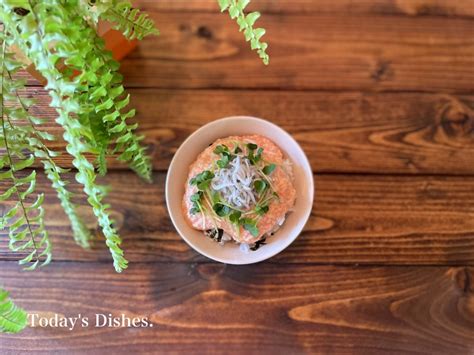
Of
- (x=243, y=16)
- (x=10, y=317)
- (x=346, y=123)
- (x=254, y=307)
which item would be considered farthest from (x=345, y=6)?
(x=10, y=317)

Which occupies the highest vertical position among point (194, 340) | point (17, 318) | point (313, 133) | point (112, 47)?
point (112, 47)

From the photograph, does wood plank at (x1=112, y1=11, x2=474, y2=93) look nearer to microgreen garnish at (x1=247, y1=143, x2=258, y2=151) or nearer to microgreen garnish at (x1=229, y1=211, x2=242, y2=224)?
microgreen garnish at (x1=247, y1=143, x2=258, y2=151)

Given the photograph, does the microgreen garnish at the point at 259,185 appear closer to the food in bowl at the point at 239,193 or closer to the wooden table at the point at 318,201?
the food in bowl at the point at 239,193

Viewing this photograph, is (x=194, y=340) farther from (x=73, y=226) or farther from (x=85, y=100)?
(x=85, y=100)

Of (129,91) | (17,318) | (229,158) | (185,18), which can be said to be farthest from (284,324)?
(185,18)

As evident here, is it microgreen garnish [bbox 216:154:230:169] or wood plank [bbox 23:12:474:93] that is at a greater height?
wood plank [bbox 23:12:474:93]

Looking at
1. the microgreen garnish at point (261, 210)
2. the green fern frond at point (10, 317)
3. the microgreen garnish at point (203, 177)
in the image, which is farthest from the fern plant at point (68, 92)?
the microgreen garnish at point (261, 210)

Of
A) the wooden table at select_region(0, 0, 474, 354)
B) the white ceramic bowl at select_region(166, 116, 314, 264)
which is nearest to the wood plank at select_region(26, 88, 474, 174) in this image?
the wooden table at select_region(0, 0, 474, 354)
